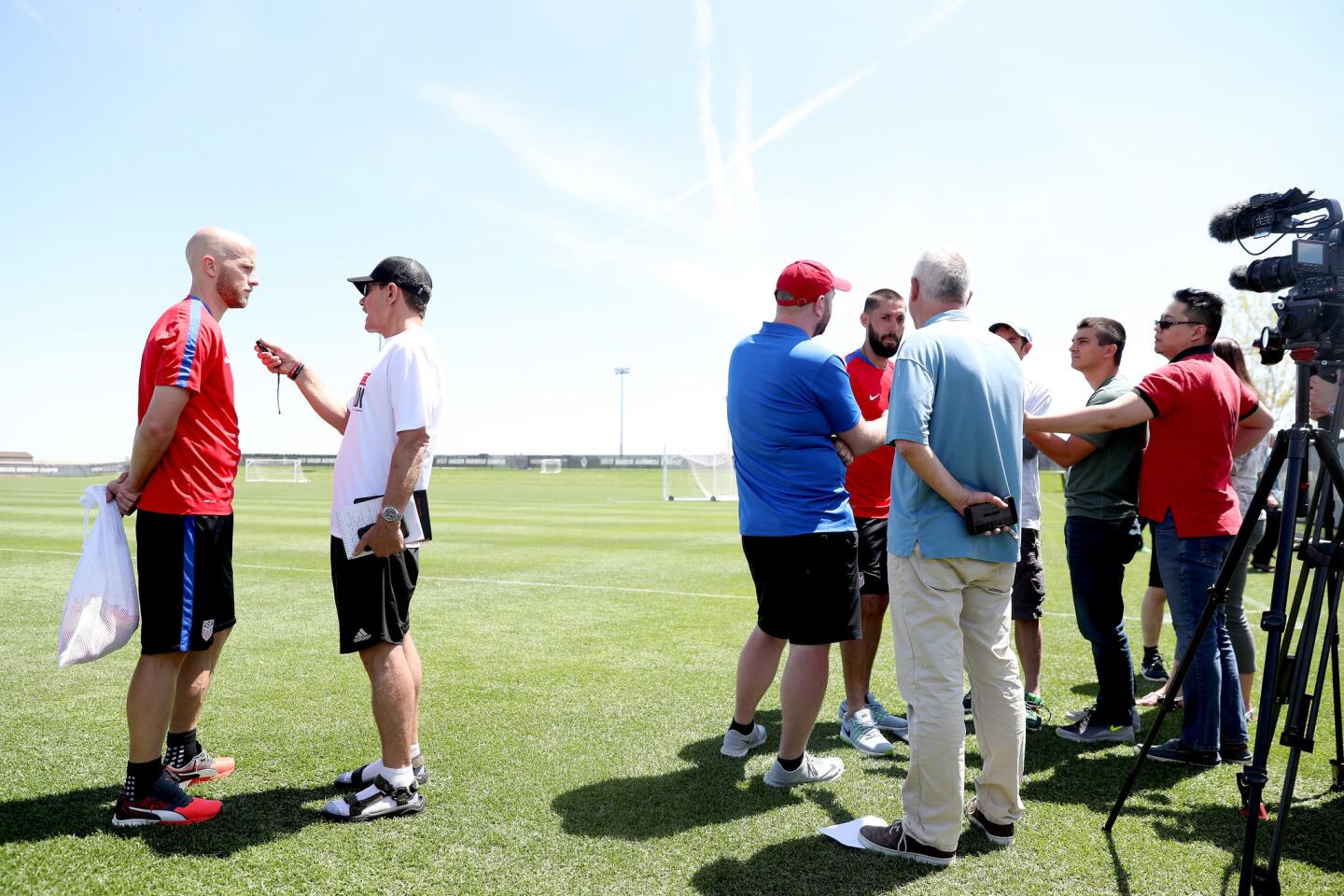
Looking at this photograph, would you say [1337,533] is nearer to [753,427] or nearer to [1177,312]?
[1177,312]

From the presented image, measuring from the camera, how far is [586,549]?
1373 centimetres

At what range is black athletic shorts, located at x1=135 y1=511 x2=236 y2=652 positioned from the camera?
338cm

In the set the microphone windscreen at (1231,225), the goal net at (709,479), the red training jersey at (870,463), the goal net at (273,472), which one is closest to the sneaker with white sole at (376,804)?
the red training jersey at (870,463)

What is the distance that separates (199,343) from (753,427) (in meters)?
2.26

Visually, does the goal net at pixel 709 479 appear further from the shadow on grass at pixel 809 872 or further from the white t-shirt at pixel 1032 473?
the shadow on grass at pixel 809 872

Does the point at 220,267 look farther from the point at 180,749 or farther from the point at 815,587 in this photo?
the point at 815,587

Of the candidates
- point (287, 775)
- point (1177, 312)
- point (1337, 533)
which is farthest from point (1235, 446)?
point (287, 775)

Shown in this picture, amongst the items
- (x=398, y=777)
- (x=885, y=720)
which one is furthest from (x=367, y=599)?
(x=885, y=720)

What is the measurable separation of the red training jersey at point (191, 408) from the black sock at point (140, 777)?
96 cm

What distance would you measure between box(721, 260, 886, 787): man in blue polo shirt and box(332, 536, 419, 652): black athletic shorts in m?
1.50

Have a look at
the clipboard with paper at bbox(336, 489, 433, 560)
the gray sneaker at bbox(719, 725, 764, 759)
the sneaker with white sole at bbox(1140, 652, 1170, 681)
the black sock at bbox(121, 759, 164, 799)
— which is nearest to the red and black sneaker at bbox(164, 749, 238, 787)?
the black sock at bbox(121, 759, 164, 799)

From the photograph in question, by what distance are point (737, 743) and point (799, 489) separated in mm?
1326

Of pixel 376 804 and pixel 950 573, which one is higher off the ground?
pixel 950 573

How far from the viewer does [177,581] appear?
3424mm
